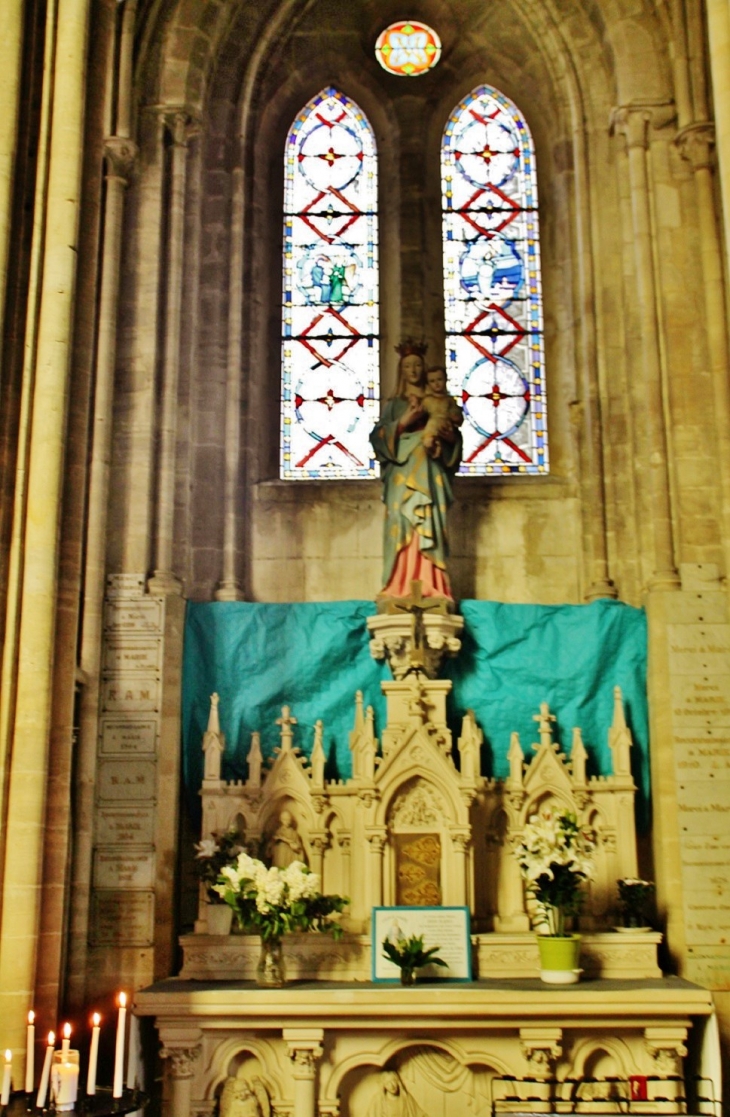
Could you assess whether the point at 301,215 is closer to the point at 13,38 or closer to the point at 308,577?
the point at 308,577

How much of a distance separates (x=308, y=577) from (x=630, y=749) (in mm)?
3109

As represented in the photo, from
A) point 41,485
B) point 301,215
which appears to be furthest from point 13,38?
point 301,215

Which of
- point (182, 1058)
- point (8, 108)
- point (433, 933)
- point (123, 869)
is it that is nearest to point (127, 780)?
point (123, 869)

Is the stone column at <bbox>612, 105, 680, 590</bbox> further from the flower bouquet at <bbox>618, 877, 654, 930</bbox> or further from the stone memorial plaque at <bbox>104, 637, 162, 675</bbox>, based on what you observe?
the stone memorial plaque at <bbox>104, 637, 162, 675</bbox>

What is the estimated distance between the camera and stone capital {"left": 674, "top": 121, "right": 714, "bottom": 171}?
11.5 meters

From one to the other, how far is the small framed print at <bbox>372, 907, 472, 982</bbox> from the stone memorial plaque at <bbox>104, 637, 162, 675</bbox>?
2.51 meters

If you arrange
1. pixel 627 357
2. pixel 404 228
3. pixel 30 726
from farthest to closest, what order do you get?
pixel 404 228
pixel 627 357
pixel 30 726

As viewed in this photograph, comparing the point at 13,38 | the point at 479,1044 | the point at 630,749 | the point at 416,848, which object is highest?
the point at 13,38

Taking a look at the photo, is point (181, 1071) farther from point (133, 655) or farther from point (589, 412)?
point (589, 412)

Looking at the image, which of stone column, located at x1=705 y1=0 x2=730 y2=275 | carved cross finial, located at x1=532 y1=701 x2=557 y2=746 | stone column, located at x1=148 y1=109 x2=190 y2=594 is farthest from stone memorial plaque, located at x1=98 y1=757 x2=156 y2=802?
stone column, located at x1=705 y1=0 x2=730 y2=275

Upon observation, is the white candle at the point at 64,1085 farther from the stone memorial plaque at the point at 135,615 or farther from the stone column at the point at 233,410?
the stone column at the point at 233,410

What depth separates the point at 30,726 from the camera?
7.85 m

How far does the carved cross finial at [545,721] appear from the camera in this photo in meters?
10.4

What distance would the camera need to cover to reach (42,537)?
8.12 meters
